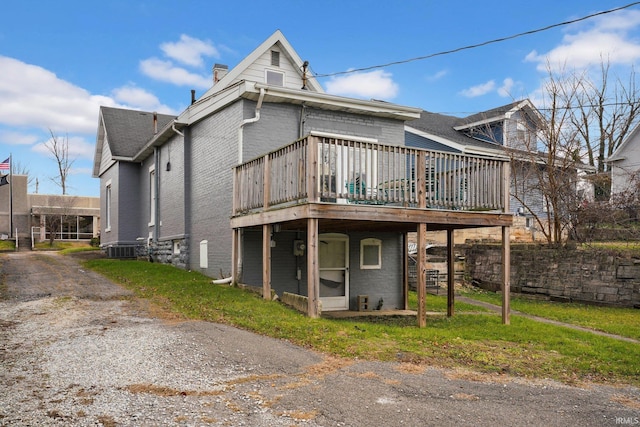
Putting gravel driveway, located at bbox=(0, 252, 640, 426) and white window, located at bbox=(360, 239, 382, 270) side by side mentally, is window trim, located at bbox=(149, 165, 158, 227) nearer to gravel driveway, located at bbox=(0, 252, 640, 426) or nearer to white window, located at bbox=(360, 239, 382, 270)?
white window, located at bbox=(360, 239, 382, 270)

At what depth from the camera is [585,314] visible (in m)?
13.4

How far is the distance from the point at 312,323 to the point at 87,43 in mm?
14978

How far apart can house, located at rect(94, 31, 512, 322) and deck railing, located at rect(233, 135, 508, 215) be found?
24 mm

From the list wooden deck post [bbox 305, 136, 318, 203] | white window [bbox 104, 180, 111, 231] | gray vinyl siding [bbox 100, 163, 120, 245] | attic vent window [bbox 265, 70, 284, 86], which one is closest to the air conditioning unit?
gray vinyl siding [bbox 100, 163, 120, 245]

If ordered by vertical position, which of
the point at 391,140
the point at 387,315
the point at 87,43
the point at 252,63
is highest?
the point at 87,43

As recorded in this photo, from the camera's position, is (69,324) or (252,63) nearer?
(69,324)

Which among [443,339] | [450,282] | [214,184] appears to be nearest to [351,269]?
[450,282]

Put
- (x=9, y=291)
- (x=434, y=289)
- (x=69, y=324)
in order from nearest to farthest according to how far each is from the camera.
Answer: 1. (x=69, y=324)
2. (x=9, y=291)
3. (x=434, y=289)

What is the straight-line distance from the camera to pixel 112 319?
9070 millimetres

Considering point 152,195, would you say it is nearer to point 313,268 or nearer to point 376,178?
point 376,178

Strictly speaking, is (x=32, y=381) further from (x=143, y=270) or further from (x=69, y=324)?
(x=143, y=270)

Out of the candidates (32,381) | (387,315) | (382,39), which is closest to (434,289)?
(387,315)

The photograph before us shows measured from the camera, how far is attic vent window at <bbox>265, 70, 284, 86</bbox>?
1678 cm

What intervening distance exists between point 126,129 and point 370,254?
13.7 meters
